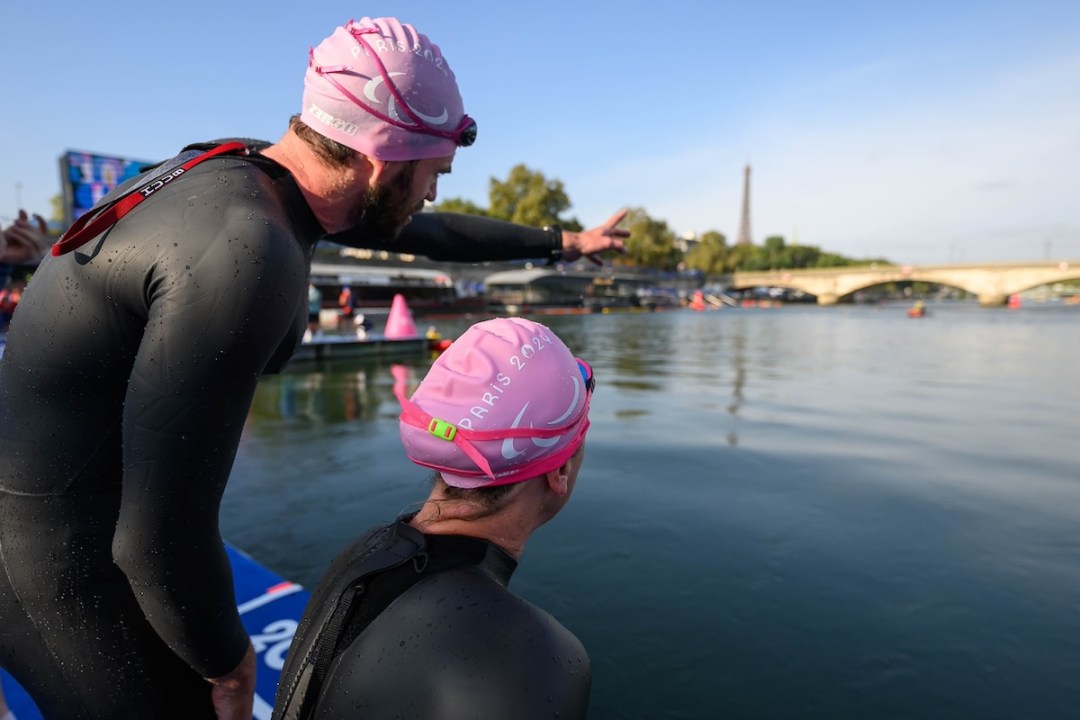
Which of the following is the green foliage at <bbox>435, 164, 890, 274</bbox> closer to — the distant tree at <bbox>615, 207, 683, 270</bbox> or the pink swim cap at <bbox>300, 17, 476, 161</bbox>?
the distant tree at <bbox>615, 207, 683, 270</bbox>

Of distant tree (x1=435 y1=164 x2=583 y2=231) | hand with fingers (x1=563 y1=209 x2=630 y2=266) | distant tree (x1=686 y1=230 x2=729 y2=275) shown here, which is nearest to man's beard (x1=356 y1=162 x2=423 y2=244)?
hand with fingers (x1=563 y1=209 x2=630 y2=266)

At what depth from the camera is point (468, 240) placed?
2.69 metres

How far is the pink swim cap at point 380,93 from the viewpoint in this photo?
58.2 inches

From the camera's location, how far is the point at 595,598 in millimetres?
4352

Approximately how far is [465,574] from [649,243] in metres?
99.9

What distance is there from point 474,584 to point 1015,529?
613cm

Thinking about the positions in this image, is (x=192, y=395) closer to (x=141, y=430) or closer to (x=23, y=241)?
(x=141, y=430)

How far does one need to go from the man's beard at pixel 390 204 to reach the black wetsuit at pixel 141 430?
140mm

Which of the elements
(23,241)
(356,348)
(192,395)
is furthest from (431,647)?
(356,348)

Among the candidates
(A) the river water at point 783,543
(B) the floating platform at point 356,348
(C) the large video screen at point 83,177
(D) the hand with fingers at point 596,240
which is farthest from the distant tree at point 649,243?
(D) the hand with fingers at point 596,240

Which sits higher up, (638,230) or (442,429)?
(638,230)

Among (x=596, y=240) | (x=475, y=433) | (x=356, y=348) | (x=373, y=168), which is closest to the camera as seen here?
(x=475, y=433)

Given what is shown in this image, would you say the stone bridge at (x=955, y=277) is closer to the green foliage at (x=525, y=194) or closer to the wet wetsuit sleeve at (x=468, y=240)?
the green foliage at (x=525, y=194)

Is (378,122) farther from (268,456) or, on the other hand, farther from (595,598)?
(268,456)
